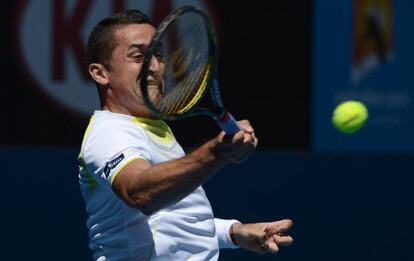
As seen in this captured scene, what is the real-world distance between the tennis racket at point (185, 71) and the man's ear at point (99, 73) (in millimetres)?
350

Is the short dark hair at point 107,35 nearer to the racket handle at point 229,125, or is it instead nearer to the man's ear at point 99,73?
the man's ear at point 99,73

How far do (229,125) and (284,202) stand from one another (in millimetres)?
3902

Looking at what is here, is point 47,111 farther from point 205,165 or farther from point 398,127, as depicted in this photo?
point 205,165

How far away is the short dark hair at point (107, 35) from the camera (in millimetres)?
4348

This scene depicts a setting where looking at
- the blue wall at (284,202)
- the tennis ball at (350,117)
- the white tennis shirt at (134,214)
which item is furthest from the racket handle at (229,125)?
the blue wall at (284,202)

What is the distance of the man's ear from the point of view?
4.40 m

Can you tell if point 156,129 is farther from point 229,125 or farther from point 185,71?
point 229,125

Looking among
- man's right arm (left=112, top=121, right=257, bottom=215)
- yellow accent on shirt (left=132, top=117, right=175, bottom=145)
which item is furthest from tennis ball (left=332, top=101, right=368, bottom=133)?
man's right arm (left=112, top=121, right=257, bottom=215)

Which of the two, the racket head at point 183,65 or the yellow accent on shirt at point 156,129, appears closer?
the racket head at point 183,65

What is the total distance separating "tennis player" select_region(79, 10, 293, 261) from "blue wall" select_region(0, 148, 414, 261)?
276 centimetres

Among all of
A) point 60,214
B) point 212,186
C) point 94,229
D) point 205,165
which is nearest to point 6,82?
point 60,214

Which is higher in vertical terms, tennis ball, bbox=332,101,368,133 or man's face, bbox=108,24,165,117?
man's face, bbox=108,24,165,117

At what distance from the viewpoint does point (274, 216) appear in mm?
7562

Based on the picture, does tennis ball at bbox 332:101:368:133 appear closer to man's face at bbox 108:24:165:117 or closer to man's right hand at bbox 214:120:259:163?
man's face at bbox 108:24:165:117
